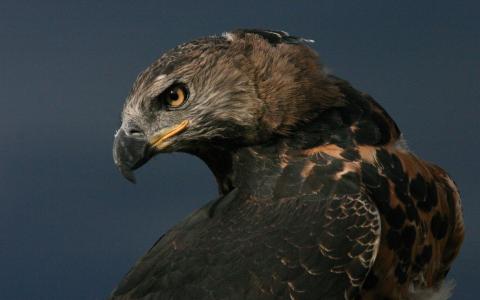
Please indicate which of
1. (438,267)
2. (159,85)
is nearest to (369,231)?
(438,267)

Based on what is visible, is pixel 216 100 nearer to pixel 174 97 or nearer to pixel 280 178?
pixel 174 97

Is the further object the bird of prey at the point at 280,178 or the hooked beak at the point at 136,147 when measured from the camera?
the hooked beak at the point at 136,147

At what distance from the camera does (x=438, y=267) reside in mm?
9523

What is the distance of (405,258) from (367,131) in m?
0.90

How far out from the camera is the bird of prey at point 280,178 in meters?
8.71

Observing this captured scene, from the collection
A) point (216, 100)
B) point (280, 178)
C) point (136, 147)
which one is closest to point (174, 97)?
point (216, 100)

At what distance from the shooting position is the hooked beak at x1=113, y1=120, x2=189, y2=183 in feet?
29.0

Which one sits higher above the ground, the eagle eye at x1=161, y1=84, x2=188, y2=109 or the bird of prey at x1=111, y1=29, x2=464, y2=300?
the eagle eye at x1=161, y1=84, x2=188, y2=109

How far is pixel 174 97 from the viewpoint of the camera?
8906 millimetres

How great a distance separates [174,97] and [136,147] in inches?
16.6

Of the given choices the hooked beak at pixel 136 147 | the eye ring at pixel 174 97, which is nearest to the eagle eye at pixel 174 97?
the eye ring at pixel 174 97

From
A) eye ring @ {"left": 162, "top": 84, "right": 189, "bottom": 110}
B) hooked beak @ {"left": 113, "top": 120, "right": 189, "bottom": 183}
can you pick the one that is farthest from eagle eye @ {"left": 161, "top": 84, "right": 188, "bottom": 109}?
hooked beak @ {"left": 113, "top": 120, "right": 189, "bottom": 183}

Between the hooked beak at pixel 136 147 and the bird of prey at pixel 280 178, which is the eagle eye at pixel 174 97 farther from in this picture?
the hooked beak at pixel 136 147

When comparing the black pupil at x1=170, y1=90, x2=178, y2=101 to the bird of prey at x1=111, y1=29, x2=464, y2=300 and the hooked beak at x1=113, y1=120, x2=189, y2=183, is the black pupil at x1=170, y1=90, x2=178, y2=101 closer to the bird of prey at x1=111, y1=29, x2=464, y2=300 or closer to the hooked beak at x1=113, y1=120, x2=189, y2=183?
the bird of prey at x1=111, y1=29, x2=464, y2=300
